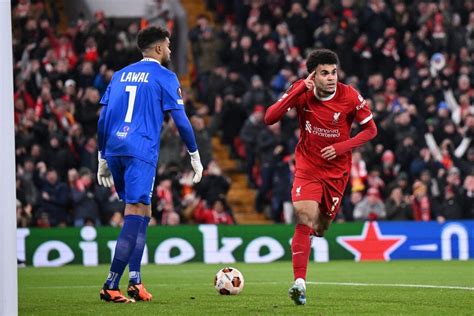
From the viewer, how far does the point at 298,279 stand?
426 inches

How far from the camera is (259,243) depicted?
2289 centimetres

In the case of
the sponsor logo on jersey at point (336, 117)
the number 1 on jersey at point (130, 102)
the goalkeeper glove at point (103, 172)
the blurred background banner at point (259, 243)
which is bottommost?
the blurred background banner at point (259, 243)

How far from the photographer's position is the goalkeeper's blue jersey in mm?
11078

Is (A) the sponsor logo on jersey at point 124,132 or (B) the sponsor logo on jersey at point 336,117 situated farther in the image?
(B) the sponsor logo on jersey at point 336,117

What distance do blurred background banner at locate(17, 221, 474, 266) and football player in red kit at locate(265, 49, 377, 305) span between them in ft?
35.5

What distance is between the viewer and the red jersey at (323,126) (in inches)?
457

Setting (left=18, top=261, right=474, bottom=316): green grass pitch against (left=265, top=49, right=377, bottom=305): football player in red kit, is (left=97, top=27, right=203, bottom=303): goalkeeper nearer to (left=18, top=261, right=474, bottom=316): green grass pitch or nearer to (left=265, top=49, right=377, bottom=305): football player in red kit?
(left=18, top=261, right=474, bottom=316): green grass pitch

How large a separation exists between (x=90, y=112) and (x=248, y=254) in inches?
189

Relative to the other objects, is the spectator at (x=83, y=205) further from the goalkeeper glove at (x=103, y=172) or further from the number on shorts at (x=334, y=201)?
the number on shorts at (x=334, y=201)

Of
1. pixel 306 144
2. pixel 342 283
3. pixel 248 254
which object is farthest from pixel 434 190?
pixel 306 144

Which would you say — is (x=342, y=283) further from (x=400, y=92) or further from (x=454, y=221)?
(x=400, y=92)

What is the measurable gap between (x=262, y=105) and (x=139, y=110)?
48.9 ft

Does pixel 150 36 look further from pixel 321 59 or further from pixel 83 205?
pixel 83 205

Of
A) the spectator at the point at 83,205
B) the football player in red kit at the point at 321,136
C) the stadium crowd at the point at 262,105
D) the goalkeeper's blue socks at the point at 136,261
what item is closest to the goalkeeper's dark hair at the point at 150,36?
the football player in red kit at the point at 321,136
